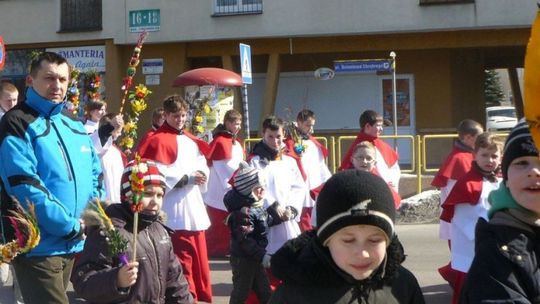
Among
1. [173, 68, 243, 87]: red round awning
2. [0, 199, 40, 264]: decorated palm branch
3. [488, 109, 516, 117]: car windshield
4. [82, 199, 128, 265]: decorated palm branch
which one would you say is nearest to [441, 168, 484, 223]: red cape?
[82, 199, 128, 265]: decorated palm branch

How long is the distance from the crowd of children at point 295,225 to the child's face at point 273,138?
0.04 ft

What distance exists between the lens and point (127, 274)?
15.6ft

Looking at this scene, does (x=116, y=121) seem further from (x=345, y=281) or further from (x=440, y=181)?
(x=345, y=281)

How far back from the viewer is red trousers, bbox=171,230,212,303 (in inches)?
351

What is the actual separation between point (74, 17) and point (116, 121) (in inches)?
746

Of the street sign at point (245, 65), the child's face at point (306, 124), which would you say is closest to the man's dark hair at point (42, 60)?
the child's face at point (306, 124)

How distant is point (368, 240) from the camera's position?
3.16 metres

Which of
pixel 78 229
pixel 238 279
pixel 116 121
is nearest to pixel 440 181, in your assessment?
pixel 238 279

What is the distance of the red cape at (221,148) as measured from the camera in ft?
39.1

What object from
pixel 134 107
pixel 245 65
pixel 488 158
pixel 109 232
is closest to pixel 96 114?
pixel 134 107

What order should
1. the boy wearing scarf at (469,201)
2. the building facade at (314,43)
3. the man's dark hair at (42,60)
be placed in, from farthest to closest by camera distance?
the building facade at (314,43) → the boy wearing scarf at (469,201) → the man's dark hair at (42,60)

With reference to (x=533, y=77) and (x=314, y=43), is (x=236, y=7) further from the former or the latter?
(x=533, y=77)

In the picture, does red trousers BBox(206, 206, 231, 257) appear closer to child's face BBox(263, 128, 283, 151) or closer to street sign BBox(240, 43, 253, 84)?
child's face BBox(263, 128, 283, 151)

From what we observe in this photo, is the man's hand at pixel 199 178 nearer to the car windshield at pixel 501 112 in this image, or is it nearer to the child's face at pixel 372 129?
the child's face at pixel 372 129
